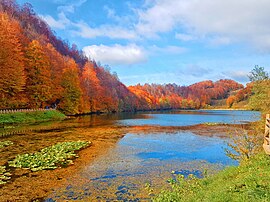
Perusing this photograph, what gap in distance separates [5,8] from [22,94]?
205ft

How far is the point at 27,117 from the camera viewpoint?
4750 cm

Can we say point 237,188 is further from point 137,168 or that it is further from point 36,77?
point 36,77

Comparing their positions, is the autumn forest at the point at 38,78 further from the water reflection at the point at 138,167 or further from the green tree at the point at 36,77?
the water reflection at the point at 138,167

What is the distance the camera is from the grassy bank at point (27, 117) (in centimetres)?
4155

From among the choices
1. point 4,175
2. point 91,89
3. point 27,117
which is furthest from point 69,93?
point 4,175

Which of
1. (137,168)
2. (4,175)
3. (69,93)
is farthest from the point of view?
(69,93)

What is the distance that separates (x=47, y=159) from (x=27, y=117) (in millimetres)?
33346

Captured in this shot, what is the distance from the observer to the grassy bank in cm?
4155

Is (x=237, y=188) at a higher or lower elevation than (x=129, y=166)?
higher

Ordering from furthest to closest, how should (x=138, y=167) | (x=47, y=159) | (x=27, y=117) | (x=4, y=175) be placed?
(x=27, y=117), (x=47, y=159), (x=138, y=167), (x=4, y=175)

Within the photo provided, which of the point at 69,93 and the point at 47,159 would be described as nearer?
the point at 47,159

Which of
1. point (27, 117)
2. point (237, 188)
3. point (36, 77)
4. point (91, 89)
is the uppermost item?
point (36, 77)

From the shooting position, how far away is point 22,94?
2067 inches

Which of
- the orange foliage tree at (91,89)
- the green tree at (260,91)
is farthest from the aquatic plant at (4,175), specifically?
the orange foliage tree at (91,89)
